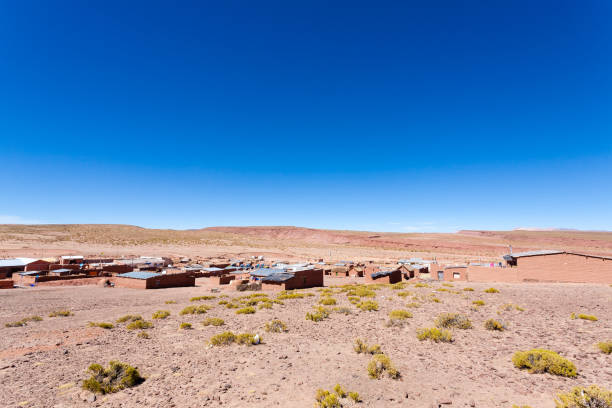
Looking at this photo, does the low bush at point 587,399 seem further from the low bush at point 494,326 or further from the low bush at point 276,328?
the low bush at point 276,328

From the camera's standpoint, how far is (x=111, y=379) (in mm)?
8000

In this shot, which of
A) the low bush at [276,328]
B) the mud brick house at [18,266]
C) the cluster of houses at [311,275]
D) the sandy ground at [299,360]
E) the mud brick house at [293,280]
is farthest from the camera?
the mud brick house at [18,266]

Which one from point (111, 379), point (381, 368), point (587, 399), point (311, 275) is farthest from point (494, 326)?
point (311, 275)

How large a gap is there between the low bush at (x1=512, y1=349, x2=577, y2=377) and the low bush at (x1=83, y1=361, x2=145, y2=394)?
10.9 metres

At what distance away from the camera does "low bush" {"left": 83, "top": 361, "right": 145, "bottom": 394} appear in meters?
7.52

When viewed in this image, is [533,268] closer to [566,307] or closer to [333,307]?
[566,307]

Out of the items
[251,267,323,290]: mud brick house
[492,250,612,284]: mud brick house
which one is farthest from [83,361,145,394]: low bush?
[492,250,612,284]: mud brick house

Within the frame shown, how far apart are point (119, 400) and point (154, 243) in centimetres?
9593

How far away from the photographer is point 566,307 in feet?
54.7

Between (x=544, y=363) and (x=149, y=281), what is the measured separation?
32.0 meters

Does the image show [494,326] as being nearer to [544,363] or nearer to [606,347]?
[606,347]

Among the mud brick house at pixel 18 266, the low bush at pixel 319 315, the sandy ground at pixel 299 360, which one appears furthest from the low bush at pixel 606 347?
the mud brick house at pixel 18 266

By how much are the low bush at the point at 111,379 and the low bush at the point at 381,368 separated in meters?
6.36

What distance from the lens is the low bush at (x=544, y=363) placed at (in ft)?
26.5
